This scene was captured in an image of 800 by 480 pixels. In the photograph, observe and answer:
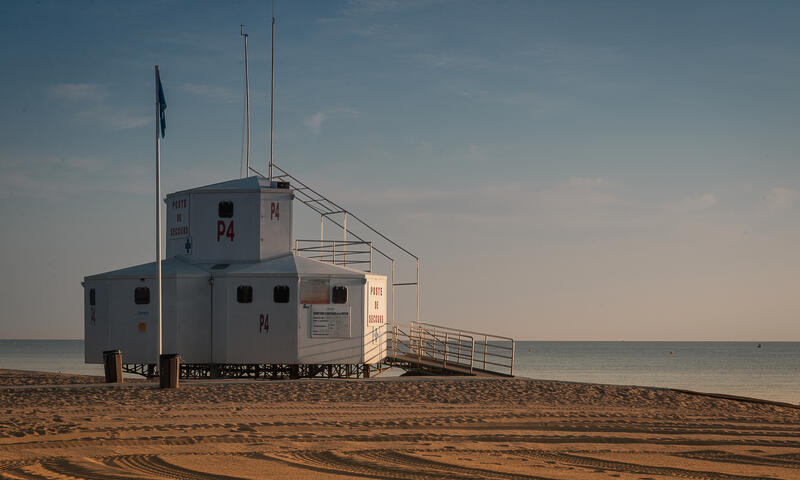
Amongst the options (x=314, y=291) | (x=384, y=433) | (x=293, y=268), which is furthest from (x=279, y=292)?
(x=384, y=433)

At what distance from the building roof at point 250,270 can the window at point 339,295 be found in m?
0.41

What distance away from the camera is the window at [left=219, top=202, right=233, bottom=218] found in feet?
89.4

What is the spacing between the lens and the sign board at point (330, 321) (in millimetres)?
25609

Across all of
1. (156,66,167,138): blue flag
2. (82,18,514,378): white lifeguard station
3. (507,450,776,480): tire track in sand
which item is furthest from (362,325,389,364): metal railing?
(507,450,776,480): tire track in sand

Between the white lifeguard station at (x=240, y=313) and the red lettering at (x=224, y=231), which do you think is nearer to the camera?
the white lifeguard station at (x=240, y=313)

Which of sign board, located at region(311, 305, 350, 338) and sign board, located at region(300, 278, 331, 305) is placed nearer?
sign board, located at region(300, 278, 331, 305)

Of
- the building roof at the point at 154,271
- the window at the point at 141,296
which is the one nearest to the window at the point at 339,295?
the building roof at the point at 154,271

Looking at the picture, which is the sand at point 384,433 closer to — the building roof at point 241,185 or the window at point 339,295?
the window at point 339,295

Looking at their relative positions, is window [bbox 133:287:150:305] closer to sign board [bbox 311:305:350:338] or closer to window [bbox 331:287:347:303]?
sign board [bbox 311:305:350:338]

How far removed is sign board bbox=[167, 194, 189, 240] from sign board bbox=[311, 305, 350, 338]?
5351 mm

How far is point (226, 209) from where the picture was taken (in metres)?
27.2

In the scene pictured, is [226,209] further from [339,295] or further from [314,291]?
[339,295]

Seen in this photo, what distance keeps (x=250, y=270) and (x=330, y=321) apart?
9.06 feet

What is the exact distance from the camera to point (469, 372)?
27547mm
